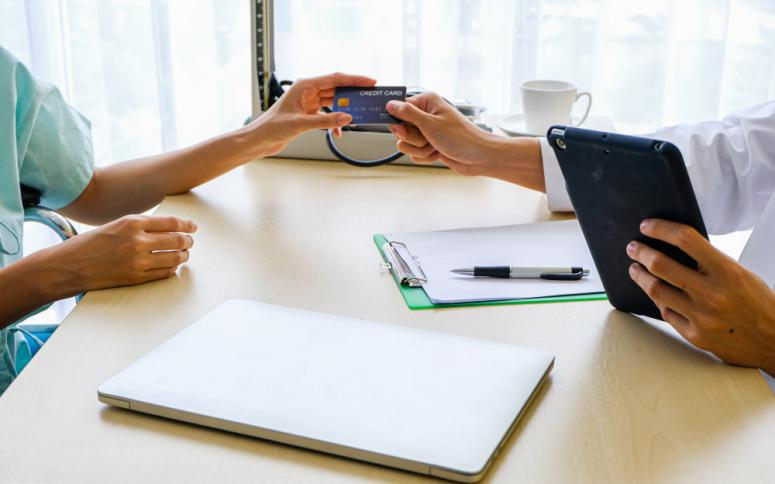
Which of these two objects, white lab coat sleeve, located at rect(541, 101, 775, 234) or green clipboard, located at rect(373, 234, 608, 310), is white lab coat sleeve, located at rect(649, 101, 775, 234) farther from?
green clipboard, located at rect(373, 234, 608, 310)

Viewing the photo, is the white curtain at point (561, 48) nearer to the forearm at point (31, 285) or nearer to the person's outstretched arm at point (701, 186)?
the person's outstretched arm at point (701, 186)

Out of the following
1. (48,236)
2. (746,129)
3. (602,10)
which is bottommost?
(48,236)

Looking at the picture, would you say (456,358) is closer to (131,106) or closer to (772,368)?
(772,368)

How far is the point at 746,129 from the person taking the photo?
1.10m

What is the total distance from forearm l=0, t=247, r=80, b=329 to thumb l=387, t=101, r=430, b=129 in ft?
1.70

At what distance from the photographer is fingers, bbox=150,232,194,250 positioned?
920 millimetres

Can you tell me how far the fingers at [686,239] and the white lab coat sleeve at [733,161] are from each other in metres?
0.41

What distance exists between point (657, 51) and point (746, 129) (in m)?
1.14

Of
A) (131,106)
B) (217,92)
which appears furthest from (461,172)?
(131,106)

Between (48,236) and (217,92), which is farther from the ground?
(217,92)

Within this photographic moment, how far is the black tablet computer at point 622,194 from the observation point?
695mm

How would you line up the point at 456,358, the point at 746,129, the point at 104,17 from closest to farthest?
the point at 456,358 < the point at 746,129 < the point at 104,17

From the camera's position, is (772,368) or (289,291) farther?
(289,291)

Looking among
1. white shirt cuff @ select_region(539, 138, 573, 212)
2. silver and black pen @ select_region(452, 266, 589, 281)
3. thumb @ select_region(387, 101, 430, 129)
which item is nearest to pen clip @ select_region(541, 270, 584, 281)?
silver and black pen @ select_region(452, 266, 589, 281)
